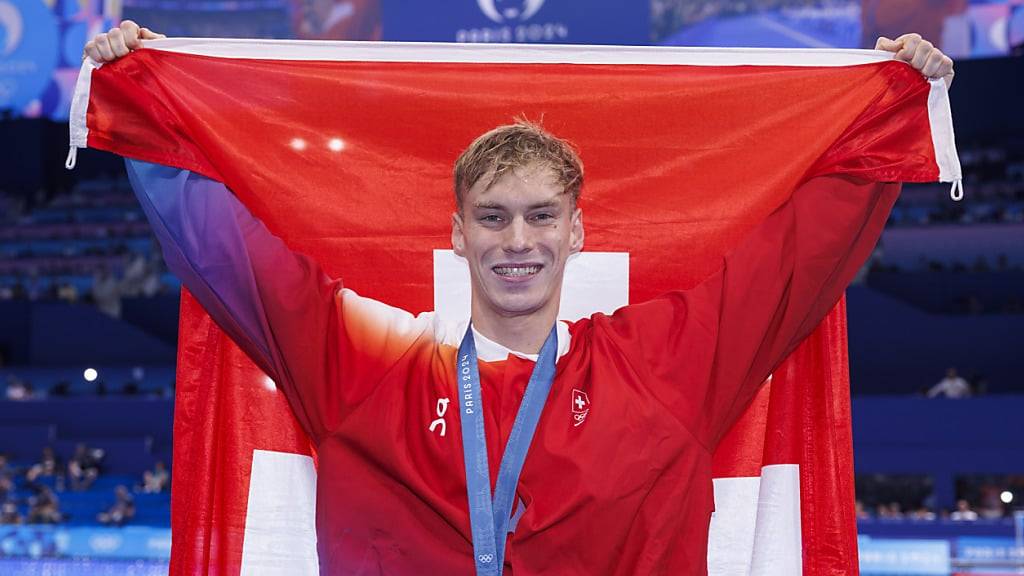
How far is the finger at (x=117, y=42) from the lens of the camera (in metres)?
2.36

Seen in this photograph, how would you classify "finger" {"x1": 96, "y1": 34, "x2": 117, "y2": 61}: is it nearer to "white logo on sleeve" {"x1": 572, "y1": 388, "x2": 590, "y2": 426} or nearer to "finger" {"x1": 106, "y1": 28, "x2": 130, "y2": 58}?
"finger" {"x1": 106, "y1": 28, "x2": 130, "y2": 58}

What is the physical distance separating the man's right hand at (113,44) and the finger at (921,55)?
1.74 meters

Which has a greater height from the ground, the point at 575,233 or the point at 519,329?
the point at 575,233

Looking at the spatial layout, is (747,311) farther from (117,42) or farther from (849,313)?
(849,313)

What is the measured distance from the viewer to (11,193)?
1948 cm

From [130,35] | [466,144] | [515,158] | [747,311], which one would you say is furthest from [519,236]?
[130,35]

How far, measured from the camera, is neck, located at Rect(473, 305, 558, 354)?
7.06 feet

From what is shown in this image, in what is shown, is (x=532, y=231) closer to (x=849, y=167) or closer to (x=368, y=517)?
(x=368, y=517)

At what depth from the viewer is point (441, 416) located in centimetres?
209

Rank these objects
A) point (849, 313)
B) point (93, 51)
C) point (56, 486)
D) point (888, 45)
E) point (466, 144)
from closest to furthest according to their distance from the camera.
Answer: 1. point (93, 51)
2. point (888, 45)
3. point (466, 144)
4. point (56, 486)
5. point (849, 313)

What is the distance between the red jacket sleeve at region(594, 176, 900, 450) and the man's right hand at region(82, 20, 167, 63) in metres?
1.21

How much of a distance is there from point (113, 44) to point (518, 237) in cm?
105

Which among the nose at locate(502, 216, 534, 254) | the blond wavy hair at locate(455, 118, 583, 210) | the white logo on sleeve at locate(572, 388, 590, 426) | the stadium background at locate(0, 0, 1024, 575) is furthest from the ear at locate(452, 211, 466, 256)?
the stadium background at locate(0, 0, 1024, 575)

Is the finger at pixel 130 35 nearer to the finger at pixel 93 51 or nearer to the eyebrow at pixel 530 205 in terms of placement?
the finger at pixel 93 51
